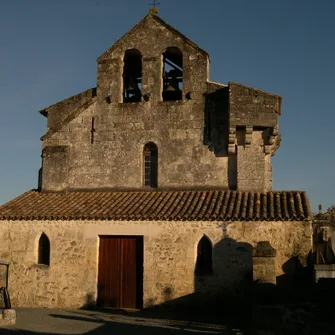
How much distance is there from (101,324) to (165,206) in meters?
5.08

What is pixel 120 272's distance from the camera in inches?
707

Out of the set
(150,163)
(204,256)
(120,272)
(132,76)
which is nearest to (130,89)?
(132,76)

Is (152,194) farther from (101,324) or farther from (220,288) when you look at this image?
(101,324)

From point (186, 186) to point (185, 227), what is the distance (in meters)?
2.85

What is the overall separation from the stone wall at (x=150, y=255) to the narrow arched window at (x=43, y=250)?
0.69 ft

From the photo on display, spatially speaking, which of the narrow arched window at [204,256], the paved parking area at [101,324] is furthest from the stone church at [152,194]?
the paved parking area at [101,324]

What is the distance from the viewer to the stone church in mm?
16828

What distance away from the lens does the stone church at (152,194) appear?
663 inches

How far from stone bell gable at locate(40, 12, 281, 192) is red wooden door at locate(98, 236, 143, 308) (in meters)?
2.96

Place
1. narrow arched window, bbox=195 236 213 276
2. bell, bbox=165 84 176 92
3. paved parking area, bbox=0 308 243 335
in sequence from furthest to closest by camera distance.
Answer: bell, bbox=165 84 176 92 < narrow arched window, bbox=195 236 213 276 < paved parking area, bbox=0 308 243 335

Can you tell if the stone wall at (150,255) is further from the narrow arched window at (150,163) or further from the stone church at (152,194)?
the narrow arched window at (150,163)

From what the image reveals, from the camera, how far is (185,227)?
Answer: 17141mm

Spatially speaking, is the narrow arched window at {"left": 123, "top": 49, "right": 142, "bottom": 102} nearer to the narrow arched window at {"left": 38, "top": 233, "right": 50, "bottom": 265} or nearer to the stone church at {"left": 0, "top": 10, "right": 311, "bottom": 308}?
the stone church at {"left": 0, "top": 10, "right": 311, "bottom": 308}

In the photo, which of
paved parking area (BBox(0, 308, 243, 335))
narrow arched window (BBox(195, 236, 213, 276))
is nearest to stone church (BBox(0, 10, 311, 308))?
narrow arched window (BBox(195, 236, 213, 276))
